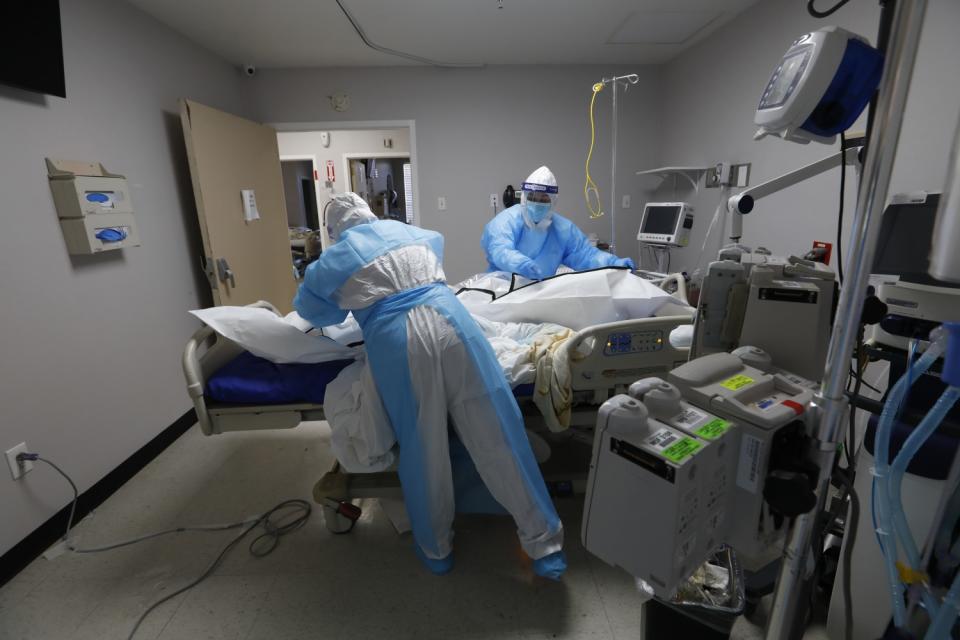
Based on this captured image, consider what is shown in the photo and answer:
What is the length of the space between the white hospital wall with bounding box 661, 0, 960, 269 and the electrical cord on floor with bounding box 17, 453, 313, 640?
2.85 metres

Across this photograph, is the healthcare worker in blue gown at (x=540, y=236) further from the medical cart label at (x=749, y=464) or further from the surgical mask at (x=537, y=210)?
the medical cart label at (x=749, y=464)

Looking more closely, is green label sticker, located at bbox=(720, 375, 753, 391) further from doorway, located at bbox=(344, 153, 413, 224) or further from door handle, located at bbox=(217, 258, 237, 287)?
doorway, located at bbox=(344, 153, 413, 224)

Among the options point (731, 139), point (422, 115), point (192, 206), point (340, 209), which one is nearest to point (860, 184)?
point (340, 209)

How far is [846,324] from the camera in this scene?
611 mm

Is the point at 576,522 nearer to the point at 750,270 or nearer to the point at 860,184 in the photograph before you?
the point at 750,270

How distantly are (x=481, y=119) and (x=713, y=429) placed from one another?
3697 millimetres

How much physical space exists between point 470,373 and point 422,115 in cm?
302

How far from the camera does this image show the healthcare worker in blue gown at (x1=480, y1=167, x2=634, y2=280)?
2.97 metres

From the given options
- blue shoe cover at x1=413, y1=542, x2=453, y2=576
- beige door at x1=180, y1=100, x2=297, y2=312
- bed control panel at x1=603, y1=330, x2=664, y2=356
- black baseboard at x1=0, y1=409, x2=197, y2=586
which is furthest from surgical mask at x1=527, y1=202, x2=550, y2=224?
black baseboard at x1=0, y1=409, x2=197, y2=586

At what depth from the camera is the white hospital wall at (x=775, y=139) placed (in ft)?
5.58

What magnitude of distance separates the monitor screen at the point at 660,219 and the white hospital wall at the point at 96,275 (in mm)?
3135

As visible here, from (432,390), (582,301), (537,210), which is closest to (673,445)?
(432,390)

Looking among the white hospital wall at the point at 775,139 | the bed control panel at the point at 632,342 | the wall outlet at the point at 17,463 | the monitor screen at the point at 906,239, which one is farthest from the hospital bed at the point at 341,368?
the white hospital wall at the point at 775,139

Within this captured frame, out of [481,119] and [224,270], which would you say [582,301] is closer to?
[224,270]
